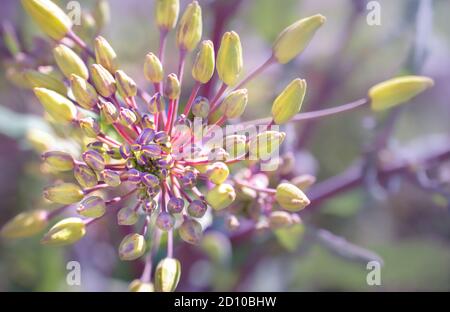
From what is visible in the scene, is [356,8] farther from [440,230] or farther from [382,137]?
[440,230]

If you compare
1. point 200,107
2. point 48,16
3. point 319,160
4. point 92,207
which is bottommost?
point 92,207

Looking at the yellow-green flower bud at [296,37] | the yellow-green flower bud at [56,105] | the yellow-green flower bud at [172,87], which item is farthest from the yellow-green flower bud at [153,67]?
the yellow-green flower bud at [296,37]

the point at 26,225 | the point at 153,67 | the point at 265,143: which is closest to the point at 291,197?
the point at 265,143

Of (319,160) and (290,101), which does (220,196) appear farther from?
(319,160)

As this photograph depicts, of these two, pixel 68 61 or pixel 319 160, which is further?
pixel 319 160

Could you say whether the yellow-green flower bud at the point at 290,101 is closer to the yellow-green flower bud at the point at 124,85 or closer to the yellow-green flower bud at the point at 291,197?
the yellow-green flower bud at the point at 291,197

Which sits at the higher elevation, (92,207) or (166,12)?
(166,12)
